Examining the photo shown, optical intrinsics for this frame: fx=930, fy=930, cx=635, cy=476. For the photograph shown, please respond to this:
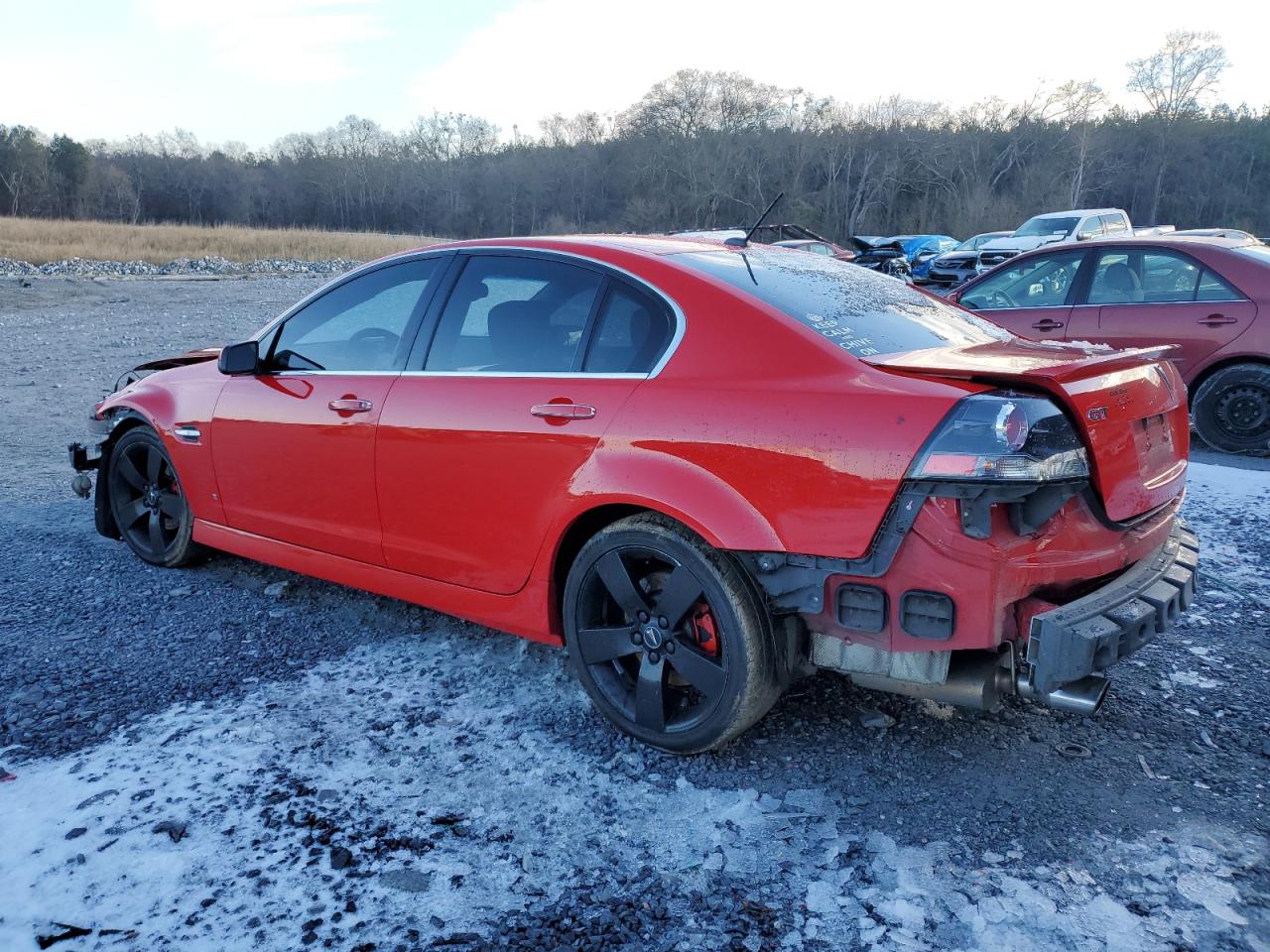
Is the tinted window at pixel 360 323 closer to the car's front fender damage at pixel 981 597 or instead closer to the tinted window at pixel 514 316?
the tinted window at pixel 514 316

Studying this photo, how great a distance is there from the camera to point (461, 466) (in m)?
3.34

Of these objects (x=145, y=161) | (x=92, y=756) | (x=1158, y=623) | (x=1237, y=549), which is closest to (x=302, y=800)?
(x=92, y=756)

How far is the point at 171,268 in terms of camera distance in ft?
92.3

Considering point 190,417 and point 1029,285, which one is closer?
point 190,417

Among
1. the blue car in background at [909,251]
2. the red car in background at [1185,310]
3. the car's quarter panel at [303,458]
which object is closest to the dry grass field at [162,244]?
the blue car in background at [909,251]

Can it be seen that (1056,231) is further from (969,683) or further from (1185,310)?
(969,683)

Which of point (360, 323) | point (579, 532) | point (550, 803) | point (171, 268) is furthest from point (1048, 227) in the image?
point (171, 268)

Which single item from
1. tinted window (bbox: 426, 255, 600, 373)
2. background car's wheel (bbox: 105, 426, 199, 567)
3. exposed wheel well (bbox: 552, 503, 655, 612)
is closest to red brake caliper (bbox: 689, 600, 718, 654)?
exposed wheel well (bbox: 552, 503, 655, 612)

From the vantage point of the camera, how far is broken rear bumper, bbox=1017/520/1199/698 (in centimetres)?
246

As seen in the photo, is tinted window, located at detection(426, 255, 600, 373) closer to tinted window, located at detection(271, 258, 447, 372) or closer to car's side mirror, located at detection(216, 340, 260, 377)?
tinted window, located at detection(271, 258, 447, 372)

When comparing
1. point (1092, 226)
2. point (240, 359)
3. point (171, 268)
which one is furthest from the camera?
point (171, 268)

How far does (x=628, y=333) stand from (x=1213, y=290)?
6049mm

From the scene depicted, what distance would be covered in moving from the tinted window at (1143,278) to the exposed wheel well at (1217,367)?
0.56 metres

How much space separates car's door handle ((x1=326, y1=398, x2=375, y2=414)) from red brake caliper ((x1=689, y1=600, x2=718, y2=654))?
156cm
